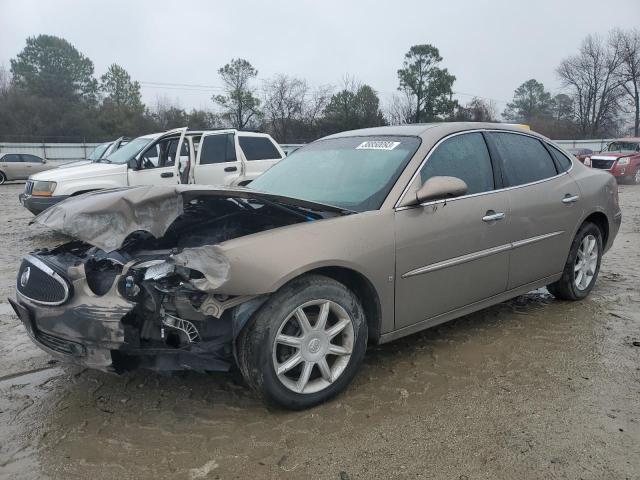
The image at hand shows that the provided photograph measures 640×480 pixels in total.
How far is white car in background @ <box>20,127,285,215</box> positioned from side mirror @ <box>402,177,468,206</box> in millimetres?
5410

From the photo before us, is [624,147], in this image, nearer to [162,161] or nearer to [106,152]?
[162,161]

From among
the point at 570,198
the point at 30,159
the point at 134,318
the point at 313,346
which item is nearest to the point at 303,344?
the point at 313,346

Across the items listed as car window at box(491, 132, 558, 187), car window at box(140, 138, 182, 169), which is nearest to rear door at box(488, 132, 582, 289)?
car window at box(491, 132, 558, 187)

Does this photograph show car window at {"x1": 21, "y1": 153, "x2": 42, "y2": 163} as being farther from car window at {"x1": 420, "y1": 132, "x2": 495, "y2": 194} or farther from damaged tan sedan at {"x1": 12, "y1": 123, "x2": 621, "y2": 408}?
car window at {"x1": 420, "y1": 132, "x2": 495, "y2": 194}

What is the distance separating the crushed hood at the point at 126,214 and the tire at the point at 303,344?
66cm

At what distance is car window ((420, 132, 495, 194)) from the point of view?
3.58 meters

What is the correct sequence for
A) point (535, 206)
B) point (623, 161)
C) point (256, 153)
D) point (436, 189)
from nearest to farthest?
point (436, 189)
point (535, 206)
point (256, 153)
point (623, 161)

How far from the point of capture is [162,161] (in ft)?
30.4

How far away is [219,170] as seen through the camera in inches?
380

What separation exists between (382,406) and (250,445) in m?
0.81

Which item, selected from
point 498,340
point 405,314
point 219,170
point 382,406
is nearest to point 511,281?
point 498,340

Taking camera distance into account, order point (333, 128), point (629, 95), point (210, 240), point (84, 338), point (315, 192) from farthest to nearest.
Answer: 1. point (629, 95)
2. point (333, 128)
3. point (315, 192)
4. point (210, 240)
5. point (84, 338)

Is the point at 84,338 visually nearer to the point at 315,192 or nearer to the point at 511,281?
the point at 315,192

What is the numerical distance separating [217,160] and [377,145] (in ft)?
21.2
